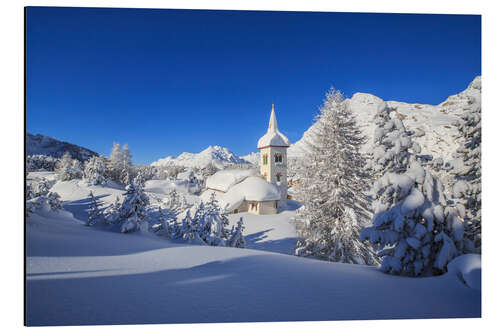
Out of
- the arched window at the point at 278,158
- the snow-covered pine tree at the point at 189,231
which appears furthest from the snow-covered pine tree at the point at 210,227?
the arched window at the point at 278,158

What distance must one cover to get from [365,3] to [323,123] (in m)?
5.98

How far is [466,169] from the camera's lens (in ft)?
19.3

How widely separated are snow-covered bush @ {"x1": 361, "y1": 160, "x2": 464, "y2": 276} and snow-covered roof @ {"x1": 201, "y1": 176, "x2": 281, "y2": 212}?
16028 mm

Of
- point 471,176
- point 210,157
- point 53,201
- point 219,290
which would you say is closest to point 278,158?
point 210,157

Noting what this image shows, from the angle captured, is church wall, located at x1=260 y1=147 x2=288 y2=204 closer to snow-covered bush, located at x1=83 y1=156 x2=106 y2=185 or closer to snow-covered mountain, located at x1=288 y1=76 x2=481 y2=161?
snow-covered bush, located at x1=83 y1=156 x2=106 y2=185

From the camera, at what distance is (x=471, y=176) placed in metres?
6.00

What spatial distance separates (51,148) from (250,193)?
16.8 m

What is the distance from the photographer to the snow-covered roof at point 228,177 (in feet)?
79.0

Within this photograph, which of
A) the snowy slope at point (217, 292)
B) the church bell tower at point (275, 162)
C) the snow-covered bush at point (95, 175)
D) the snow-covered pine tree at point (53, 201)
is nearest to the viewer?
the snowy slope at point (217, 292)

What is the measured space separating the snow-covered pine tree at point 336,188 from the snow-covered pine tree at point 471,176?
4.51 m

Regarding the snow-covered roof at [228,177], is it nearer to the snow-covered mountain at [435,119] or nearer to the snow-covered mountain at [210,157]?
the snow-covered mountain at [210,157]

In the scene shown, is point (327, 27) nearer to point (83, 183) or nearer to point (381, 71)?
point (381, 71)

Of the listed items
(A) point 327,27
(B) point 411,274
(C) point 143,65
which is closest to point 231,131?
(C) point 143,65

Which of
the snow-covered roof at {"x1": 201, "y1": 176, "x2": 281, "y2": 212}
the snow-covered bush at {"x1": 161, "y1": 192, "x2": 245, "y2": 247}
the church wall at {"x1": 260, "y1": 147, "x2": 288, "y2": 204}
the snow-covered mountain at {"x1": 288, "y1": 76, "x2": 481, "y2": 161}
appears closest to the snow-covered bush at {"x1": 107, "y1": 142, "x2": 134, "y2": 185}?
the snow-covered bush at {"x1": 161, "y1": 192, "x2": 245, "y2": 247}
